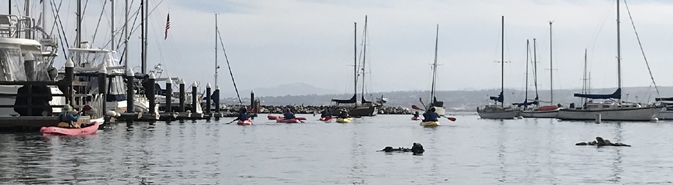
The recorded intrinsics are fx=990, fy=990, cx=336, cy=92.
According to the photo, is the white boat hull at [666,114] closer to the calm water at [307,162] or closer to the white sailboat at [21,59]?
the calm water at [307,162]

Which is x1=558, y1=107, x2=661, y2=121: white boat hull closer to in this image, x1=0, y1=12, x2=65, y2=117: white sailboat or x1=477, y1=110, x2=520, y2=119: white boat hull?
x1=477, y1=110, x2=520, y2=119: white boat hull

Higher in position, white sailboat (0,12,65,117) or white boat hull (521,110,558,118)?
white sailboat (0,12,65,117)

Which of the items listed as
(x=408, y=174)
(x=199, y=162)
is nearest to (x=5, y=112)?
(x=199, y=162)

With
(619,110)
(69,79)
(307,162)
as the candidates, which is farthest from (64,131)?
(619,110)

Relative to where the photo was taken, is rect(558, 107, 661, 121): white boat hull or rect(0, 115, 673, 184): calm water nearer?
rect(0, 115, 673, 184): calm water

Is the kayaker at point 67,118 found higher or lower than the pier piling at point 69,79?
lower

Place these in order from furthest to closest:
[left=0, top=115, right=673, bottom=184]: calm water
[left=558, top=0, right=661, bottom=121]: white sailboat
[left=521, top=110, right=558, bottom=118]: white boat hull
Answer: [left=521, top=110, right=558, bottom=118]: white boat hull < [left=558, top=0, right=661, bottom=121]: white sailboat < [left=0, top=115, right=673, bottom=184]: calm water

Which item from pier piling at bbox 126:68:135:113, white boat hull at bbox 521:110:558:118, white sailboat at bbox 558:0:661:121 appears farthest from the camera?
white boat hull at bbox 521:110:558:118

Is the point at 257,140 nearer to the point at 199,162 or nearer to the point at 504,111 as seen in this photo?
the point at 199,162

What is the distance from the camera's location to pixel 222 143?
50.9 meters

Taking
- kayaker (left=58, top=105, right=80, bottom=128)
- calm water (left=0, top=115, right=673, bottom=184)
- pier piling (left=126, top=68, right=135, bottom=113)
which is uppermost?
pier piling (left=126, top=68, right=135, bottom=113)

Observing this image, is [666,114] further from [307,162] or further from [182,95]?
[307,162]

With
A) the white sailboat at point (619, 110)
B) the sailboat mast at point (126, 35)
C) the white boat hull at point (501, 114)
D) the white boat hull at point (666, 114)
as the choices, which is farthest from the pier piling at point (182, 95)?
the white boat hull at point (666, 114)

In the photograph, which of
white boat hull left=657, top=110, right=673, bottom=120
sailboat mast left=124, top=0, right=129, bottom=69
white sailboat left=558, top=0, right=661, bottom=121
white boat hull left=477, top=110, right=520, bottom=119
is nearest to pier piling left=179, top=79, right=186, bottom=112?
sailboat mast left=124, top=0, right=129, bottom=69
